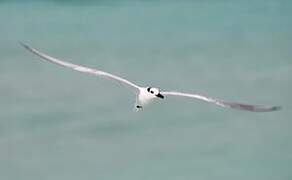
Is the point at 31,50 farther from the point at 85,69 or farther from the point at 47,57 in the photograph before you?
the point at 85,69

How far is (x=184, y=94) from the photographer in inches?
2776

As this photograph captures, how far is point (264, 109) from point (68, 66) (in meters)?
20.7

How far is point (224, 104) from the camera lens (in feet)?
214

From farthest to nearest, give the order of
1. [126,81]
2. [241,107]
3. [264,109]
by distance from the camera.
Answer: [126,81], [241,107], [264,109]

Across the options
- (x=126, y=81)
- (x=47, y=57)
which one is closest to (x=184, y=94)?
(x=126, y=81)

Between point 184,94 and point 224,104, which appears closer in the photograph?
point 224,104

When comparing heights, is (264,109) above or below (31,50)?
below

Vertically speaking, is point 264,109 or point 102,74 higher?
point 102,74

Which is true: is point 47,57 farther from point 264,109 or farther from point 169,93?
point 264,109

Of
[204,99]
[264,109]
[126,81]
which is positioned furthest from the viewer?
[126,81]

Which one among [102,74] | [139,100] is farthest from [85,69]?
[139,100]

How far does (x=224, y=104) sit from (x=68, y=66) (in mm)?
14845

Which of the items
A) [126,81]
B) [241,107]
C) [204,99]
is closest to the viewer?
[241,107]

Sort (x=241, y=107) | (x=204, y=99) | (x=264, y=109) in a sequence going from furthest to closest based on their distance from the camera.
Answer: (x=204, y=99) → (x=241, y=107) → (x=264, y=109)
